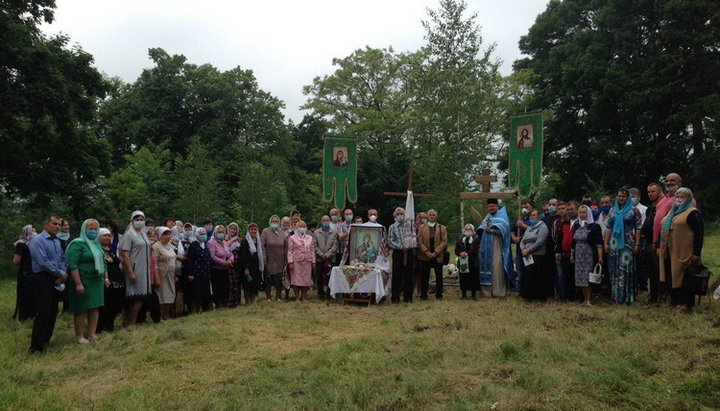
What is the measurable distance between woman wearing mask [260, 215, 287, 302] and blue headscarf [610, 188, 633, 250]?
578 cm

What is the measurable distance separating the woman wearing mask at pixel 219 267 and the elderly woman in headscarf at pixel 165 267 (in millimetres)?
987

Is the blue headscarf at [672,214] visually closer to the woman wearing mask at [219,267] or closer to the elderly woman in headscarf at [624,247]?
the elderly woman in headscarf at [624,247]

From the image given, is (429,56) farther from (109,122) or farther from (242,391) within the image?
(109,122)

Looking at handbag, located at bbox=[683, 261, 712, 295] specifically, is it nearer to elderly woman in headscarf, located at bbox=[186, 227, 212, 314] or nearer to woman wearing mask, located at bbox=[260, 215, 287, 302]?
woman wearing mask, located at bbox=[260, 215, 287, 302]

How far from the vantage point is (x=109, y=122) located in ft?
113

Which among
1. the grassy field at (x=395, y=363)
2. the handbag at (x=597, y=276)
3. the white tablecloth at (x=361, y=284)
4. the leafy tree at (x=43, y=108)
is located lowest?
the grassy field at (x=395, y=363)

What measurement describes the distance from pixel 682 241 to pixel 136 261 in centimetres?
738

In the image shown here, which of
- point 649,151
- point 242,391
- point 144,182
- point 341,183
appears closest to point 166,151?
point 144,182

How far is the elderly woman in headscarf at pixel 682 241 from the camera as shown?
745cm

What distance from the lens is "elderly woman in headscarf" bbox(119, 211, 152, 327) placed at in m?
8.28

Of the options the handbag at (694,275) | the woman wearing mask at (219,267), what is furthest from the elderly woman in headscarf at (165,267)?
the handbag at (694,275)

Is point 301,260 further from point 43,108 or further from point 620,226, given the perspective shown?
point 43,108

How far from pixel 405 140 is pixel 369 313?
22.3 metres

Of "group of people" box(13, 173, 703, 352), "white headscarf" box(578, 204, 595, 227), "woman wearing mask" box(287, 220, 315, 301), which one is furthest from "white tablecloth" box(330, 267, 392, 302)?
"white headscarf" box(578, 204, 595, 227)
